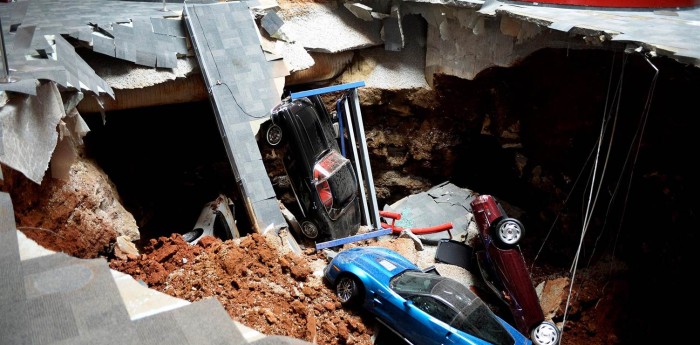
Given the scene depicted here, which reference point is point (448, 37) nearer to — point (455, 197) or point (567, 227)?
point (455, 197)

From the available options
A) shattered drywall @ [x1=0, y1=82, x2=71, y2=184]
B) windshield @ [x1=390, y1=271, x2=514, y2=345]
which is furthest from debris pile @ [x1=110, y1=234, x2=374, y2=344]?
shattered drywall @ [x1=0, y1=82, x2=71, y2=184]

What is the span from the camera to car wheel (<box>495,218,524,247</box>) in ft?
20.9

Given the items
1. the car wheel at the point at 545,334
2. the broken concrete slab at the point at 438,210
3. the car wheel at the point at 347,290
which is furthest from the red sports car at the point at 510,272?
the car wheel at the point at 347,290

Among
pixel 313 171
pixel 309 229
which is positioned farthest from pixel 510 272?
pixel 313 171

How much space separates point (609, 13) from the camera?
21.9 feet

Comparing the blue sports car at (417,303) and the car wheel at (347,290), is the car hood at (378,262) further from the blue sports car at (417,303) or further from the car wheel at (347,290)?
the car wheel at (347,290)

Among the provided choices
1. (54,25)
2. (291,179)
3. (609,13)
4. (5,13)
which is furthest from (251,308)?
(609,13)

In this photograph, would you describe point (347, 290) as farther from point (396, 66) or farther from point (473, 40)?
point (396, 66)

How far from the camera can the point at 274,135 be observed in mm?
6809

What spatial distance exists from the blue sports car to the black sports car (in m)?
0.97

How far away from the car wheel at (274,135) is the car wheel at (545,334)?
139 inches

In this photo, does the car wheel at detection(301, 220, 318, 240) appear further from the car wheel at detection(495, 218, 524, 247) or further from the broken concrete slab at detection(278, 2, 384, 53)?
the broken concrete slab at detection(278, 2, 384, 53)

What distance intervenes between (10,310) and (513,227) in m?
5.30

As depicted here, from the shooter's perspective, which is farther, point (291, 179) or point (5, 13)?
point (291, 179)
